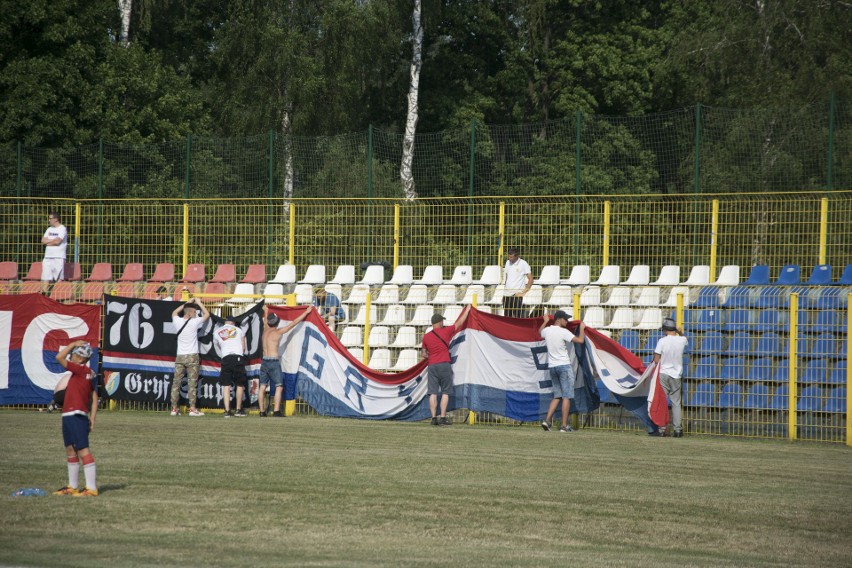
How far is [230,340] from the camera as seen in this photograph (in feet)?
68.0

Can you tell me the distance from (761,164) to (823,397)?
11.2 metres

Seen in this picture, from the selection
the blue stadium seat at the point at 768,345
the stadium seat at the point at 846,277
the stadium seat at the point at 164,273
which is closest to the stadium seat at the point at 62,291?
the stadium seat at the point at 164,273

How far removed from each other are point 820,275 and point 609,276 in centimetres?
429

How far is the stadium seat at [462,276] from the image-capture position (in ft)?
81.9

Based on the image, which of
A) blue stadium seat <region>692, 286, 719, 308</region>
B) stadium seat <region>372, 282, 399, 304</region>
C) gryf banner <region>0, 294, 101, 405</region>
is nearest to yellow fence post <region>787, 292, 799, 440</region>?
blue stadium seat <region>692, 286, 719, 308</region>

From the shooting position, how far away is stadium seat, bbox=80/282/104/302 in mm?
24341

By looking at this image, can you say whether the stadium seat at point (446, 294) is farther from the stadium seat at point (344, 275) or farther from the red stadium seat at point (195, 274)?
the red stadium seat at point (195, 274)

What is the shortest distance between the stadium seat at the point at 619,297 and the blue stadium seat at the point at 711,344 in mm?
3718

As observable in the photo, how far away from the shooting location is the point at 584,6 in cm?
4772

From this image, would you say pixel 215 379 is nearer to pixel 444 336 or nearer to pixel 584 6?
pixel 444 336

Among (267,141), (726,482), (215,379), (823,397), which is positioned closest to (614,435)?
(823,397)

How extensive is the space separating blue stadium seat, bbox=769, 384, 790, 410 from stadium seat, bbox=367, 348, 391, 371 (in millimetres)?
7072

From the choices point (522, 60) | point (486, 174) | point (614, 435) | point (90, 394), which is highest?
point (522, 60)

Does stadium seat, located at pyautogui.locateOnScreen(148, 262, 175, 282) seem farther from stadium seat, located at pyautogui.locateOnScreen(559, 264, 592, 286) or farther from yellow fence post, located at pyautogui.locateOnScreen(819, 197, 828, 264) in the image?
yellow fence post, located at pyautogui.locateOnScreen(819, 197, 828, 264)
